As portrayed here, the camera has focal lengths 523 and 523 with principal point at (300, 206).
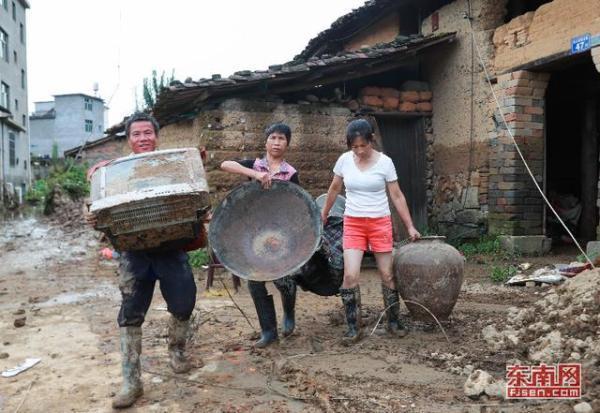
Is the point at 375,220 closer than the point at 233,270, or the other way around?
the point at 233,270

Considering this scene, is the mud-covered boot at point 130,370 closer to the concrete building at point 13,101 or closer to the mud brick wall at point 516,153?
the mud brick wall at point 516,153

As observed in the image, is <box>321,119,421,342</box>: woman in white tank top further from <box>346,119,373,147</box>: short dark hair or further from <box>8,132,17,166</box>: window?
<box>8,132,17,166</box>: window

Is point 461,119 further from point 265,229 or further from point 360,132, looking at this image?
point 265,229

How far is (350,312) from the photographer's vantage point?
12.0 ft

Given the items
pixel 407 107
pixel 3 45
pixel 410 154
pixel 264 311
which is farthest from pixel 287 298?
pixel 3 45

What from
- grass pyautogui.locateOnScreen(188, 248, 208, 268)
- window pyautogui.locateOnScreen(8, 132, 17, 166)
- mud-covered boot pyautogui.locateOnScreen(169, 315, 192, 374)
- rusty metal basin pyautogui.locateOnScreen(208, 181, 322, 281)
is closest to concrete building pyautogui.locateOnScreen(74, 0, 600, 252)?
grass pyautogui.locateOnScreen(188, 248, 208, 268)

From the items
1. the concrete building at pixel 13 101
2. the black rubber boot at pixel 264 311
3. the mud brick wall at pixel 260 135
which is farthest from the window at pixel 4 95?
the black rubber boot at pixel 264 311

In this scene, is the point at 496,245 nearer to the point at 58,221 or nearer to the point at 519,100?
the point at 519,100

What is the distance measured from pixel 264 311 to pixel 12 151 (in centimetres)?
2651

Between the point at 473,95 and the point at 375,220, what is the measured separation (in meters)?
4.98

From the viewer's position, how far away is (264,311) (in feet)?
11.9

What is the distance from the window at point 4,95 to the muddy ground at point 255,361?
2379 centimetres

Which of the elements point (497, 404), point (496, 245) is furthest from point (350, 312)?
point (496, 245)

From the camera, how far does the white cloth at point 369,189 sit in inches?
143
